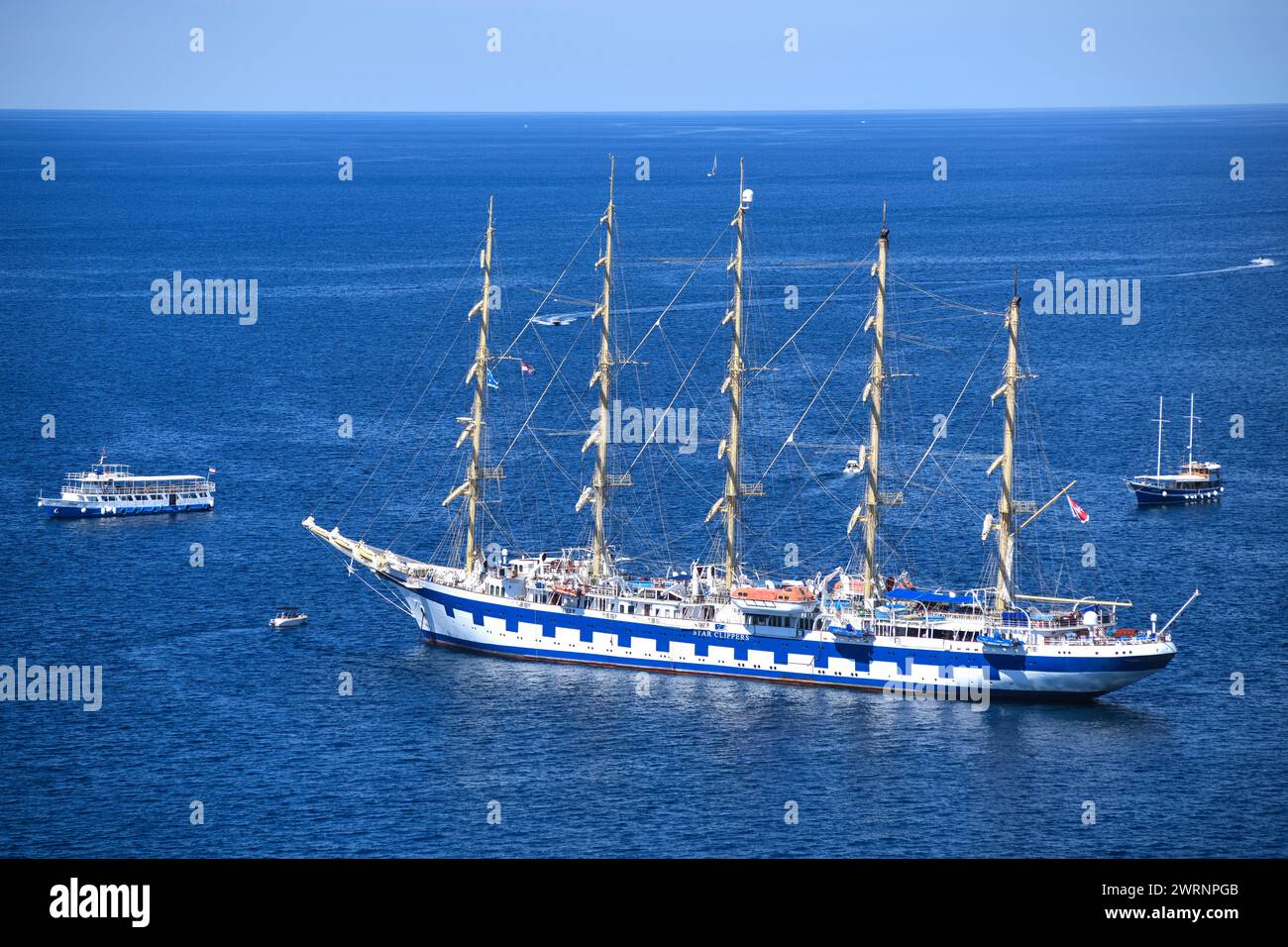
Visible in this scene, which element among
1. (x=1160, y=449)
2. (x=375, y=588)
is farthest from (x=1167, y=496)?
(x=375, y=588)

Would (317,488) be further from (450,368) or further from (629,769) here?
(629,769)

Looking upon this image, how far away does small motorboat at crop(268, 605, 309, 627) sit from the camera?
4739 inches

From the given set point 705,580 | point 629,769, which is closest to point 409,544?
point 705,580

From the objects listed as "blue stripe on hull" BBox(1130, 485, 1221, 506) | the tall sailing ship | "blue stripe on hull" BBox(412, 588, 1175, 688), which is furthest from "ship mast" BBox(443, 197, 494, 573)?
"blue stripe on hull" BBox(1130, 485, 1221, 506)

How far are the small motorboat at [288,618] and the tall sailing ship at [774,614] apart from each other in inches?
183

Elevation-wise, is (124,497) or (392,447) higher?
(392,447)

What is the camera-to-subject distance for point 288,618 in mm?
120812

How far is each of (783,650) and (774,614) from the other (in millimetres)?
2245

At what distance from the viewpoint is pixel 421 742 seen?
331 ft

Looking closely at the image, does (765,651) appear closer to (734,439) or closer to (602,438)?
(734,439)

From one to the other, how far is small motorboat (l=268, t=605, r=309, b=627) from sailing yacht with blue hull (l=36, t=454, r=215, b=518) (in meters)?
28.9

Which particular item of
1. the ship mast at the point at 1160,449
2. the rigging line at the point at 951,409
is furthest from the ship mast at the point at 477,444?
the ship mast at the point at 1160,449

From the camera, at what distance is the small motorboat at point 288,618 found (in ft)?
395

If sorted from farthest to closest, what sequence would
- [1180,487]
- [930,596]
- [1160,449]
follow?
[1160,449] < [1180,487] < [930,596]
